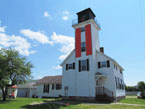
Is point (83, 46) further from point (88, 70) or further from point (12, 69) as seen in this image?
point (12, 69)

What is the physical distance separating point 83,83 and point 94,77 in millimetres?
2058

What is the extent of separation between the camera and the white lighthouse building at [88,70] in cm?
1706

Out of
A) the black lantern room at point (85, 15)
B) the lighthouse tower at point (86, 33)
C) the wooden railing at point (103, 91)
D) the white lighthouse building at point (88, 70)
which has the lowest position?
the wooden railing at point (103, 91)

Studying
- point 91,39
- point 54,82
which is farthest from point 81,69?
point 54,82

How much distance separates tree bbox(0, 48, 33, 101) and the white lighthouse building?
6673 mm

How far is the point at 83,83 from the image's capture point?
18.1 m

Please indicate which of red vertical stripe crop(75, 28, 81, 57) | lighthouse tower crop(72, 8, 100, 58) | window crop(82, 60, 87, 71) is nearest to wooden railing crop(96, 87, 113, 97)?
window crop(82, 60, 87, 71)

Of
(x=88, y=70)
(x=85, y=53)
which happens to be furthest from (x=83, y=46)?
(x=88, y=70)

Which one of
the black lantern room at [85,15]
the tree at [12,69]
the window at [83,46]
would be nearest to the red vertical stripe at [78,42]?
the window at [83,46]

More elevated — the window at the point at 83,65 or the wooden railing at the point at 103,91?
the window at the point at 83,65

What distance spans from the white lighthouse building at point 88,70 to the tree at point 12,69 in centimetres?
667

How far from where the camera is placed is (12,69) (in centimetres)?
1655

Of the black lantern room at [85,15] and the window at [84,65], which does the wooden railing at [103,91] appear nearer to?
the window at [84,65]

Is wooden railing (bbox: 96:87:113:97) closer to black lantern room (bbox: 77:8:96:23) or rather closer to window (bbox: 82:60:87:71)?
window (bbox: 82:60:87:71)
